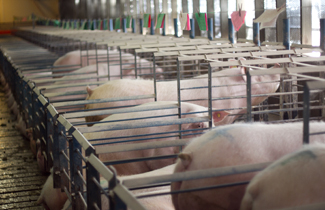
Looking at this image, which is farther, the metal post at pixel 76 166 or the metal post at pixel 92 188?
the metal post at pixel 76 166

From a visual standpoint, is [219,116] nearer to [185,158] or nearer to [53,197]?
[53,197]

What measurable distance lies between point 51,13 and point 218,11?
1805 cm

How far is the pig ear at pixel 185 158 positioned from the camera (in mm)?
1417

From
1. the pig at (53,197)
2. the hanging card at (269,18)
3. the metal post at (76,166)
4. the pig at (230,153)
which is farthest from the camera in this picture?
the hanging card at (269,18)

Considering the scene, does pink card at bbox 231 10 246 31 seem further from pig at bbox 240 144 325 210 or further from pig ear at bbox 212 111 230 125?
pig at bbox 240 144 325 210

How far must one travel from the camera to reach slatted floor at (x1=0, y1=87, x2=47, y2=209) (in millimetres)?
2896

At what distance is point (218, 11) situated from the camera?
713cm

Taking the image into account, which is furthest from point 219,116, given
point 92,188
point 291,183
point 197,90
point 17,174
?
point 17,174

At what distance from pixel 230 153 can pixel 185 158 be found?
0.15 meters

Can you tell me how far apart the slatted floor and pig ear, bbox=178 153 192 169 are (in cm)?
169

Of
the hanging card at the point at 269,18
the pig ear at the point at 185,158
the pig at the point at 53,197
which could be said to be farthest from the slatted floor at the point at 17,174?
the hanging card at the point at 269,18

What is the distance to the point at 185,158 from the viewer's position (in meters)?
1.43

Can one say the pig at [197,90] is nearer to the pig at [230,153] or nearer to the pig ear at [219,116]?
the pig ear at [219,116]

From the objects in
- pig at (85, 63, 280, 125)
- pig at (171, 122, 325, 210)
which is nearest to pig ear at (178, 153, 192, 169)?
pig at (171, 122, 325, 210)
